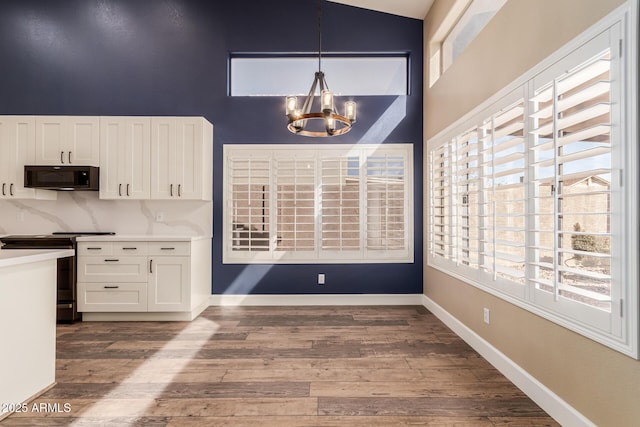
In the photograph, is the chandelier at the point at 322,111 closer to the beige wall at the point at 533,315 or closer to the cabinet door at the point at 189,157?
the beige wall at the point at 533,315

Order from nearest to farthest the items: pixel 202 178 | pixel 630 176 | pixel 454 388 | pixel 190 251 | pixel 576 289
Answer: pixel 630 176 < pixel 576 289 < pixel 454 388 < pixel 190 251 < pixel 202 178

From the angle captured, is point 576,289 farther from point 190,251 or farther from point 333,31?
point 333,31

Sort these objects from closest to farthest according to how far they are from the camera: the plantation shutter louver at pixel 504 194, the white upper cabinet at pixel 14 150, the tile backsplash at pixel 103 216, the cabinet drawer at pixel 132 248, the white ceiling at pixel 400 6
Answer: the plantation shutter louver at pixel 504 194 < the cabinet drawer at pixel 132 248 < the white upper cabinet at pixel 14 150 < the white ceiling at pixel 400 6 < the tile backsplash at pixel 103 216

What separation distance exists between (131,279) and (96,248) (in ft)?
1.70

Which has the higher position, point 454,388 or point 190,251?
point 190,251

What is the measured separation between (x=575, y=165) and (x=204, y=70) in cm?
433

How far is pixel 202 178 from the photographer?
4.25m

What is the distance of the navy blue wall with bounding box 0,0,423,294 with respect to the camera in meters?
4.63

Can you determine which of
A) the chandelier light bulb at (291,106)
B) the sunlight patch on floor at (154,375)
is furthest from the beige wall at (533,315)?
the sunlight patch on floor at (154,375)

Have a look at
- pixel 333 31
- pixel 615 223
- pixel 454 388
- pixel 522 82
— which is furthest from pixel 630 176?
pixel 333 31

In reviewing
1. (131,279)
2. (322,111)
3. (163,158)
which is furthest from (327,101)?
(131,279)

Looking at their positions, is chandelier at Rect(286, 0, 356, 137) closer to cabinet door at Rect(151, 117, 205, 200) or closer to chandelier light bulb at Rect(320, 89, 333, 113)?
chandelier light bulb at Rect(320, 89, 333, 113)

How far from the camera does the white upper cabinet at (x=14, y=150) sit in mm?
4152

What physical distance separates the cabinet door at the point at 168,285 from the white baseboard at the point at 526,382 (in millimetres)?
2889
